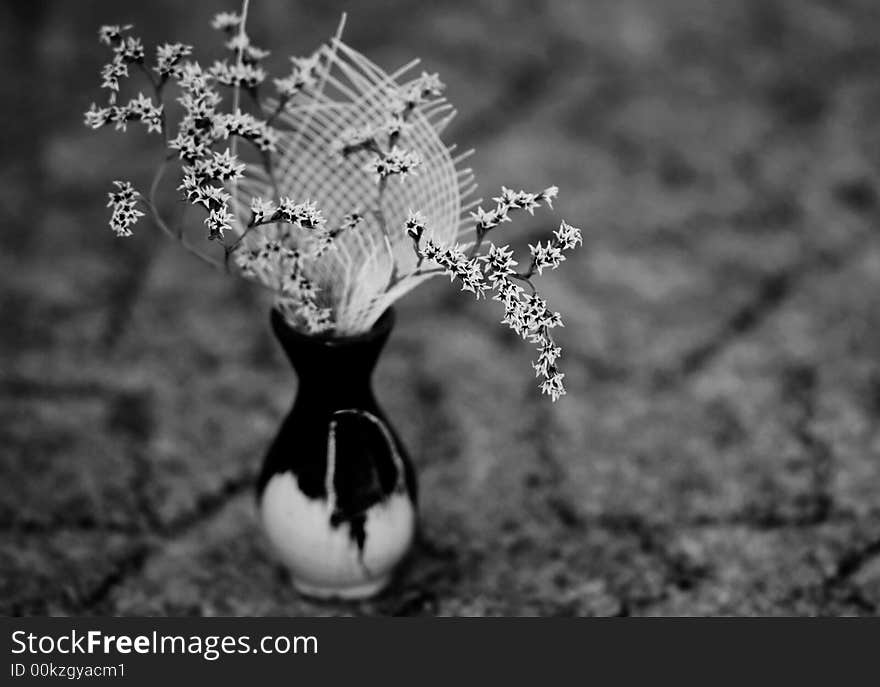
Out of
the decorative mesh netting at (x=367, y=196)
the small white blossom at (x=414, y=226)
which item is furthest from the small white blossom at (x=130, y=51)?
the small white blossom at (x=414, y=226)

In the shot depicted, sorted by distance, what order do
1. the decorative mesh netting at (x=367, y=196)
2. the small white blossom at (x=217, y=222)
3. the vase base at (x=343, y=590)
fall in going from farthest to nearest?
the vase base at (x=343, y=590) < the decorative mesh netting at (x=367, y=196) < the small white blossom at (x=217, y=222)

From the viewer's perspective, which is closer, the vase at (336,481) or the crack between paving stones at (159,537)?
the vase at (336,481)

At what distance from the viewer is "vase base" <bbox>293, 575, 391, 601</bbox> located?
100cm

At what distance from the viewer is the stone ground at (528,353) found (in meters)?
1.07

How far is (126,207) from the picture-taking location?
0.72m

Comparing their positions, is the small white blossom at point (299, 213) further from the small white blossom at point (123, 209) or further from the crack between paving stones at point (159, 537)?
the crack between paving stones at point (159, 537)

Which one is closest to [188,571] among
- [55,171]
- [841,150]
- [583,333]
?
[583,333]

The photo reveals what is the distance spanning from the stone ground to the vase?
0.10 metres

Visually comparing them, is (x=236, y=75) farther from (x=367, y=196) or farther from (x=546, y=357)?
(x=546, y=357)

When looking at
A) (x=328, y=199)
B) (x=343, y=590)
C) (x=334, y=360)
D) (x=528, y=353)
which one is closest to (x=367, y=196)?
(x=328, y=199)

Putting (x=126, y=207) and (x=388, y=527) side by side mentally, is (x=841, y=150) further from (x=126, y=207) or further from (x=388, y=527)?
(x=126, y=207)

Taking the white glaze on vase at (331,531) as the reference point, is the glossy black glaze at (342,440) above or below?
above

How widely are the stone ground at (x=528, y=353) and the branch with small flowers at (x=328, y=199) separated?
13.6 inches

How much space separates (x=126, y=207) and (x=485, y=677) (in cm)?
50
